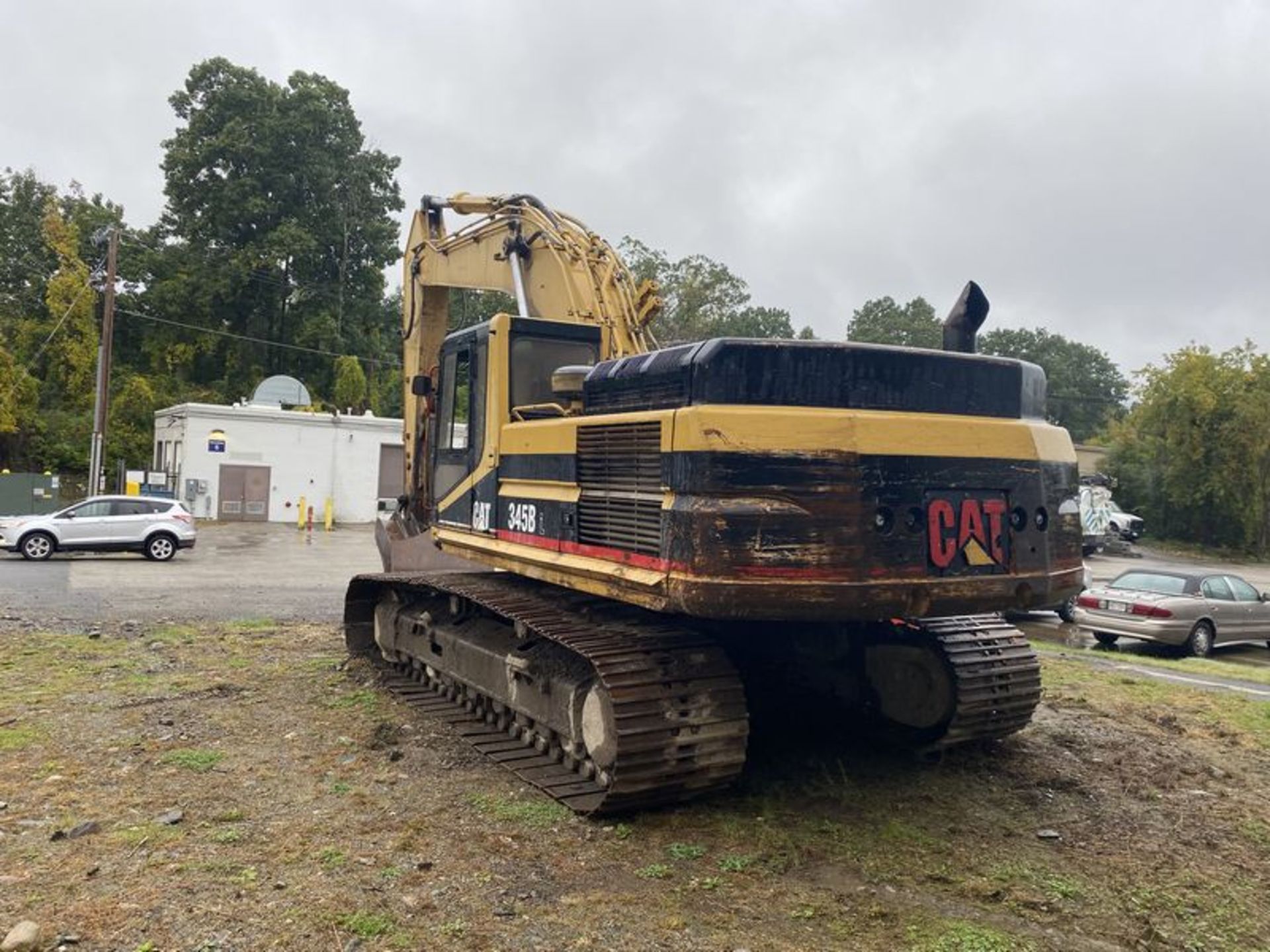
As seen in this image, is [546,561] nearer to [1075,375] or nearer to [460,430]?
[460,430]

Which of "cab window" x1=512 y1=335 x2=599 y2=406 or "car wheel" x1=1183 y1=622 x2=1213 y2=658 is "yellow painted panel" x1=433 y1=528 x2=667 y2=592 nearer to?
"cab window" x1=512 y1=335 x2=599 y2=406

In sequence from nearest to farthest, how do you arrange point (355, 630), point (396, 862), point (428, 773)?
point (396, 862) < point (428, 773) < point (355, 630)

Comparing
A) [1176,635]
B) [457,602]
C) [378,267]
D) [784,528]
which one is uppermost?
[378,267]

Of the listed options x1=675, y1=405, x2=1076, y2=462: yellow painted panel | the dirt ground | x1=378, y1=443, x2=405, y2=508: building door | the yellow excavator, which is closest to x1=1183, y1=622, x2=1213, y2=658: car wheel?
the dirt ground

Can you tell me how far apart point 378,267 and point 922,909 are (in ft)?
154

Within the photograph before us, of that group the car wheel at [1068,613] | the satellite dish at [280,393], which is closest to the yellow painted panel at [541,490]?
the car wheel at [1068,613]

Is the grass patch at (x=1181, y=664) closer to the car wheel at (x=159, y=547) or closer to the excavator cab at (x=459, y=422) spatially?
the excavator cab at (x=459, y=422)

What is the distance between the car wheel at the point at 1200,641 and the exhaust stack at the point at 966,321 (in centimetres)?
1075

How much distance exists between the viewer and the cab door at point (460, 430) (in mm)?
6449

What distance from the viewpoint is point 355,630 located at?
28.9ft

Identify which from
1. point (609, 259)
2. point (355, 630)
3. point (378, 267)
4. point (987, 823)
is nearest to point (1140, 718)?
point (987, 823)

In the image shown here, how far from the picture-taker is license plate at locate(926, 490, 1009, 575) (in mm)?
4402

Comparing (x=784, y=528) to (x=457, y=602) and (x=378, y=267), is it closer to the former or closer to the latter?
(x=457, y=602)

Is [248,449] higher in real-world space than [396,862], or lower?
higher
